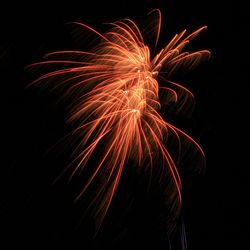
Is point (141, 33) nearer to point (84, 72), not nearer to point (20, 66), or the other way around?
point (84, 72)

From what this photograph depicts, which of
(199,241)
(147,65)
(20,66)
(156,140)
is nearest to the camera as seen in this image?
(156,140)

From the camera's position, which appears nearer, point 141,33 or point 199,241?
point 141,33

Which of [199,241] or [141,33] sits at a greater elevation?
[141,33]

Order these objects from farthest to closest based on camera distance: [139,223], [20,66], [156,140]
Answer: [139,223] → [20,66] → [156,140]

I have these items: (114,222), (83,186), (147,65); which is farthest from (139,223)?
(147,65)

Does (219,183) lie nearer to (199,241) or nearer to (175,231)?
(199,241)

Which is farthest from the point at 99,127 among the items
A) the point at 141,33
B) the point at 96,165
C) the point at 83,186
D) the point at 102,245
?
the point at 102,245

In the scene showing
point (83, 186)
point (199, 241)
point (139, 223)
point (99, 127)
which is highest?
point (99, 127)
